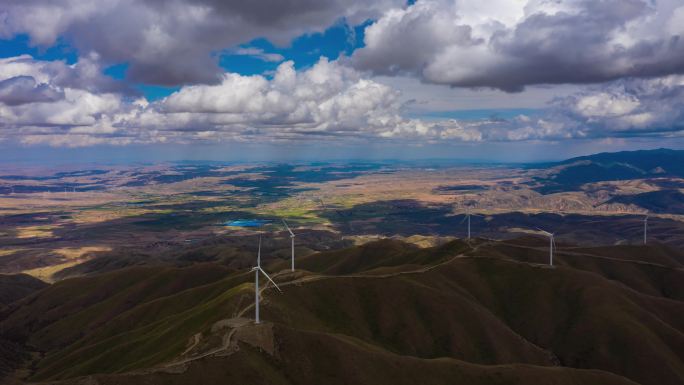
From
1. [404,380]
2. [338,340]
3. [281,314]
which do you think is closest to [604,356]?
[404,380]

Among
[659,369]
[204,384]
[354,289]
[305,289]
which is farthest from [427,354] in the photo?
[204,384]

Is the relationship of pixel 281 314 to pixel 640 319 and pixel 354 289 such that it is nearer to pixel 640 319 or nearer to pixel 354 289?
pixel 354 289

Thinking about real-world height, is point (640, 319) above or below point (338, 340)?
below

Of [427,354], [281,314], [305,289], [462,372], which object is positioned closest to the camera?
[462,372]

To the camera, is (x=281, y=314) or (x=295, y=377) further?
(x=281, y=314)

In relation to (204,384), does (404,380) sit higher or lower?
lower

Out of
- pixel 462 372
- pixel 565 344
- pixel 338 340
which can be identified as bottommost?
pixel 565 344

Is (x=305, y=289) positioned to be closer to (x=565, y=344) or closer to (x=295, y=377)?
(x=295, y=377)

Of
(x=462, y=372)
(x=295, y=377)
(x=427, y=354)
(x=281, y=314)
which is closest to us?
(x=295, y=377)

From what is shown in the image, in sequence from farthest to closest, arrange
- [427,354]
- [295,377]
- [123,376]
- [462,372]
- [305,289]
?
1. [305,289]
2. [427,354]
3. [462,372]
4. [295,377]
5. [123,376]
